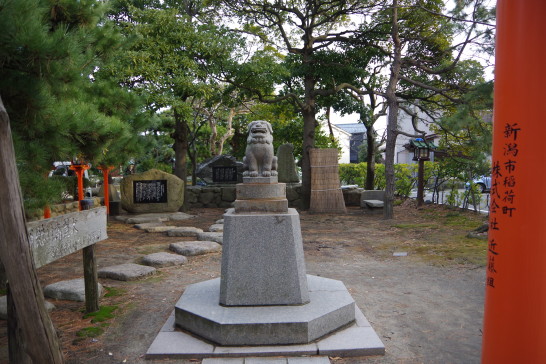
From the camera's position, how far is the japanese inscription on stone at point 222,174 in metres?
15.5

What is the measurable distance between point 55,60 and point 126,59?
6.20 meters

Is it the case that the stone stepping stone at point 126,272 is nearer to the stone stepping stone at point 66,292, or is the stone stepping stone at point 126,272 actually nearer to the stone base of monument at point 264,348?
the stone stepping stone at point 66,292

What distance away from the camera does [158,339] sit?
3.59 m

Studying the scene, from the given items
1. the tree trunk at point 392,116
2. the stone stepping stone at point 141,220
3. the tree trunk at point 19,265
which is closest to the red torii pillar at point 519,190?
the tree trunk at point 19,265

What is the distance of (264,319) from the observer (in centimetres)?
353

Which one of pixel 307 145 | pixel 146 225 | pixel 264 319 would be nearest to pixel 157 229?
pixel 146 225

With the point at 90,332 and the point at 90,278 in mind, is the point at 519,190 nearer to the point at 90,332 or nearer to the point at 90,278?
the point at 90,332

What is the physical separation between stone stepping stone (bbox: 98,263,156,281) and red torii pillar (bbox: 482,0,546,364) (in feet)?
15.4

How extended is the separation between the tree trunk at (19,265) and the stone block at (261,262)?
1.63 m

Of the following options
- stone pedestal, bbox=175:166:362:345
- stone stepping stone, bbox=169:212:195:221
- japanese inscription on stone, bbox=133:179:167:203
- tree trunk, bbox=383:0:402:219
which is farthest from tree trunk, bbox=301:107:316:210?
stone pedestal, bbox=175:166:362:345

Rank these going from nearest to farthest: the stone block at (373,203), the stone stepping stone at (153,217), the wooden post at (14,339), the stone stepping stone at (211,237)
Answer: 1. the wooden post at (14,339)
2. the stone stepping stone at (211,237)
3. the stone stepping stone at (153,217)
4. the stone block at (373,203)

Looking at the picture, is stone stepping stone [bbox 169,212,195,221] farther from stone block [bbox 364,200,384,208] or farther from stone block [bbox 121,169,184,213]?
stone block [bbox 364,200,384,208]

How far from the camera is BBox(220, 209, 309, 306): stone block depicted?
12.6 ft

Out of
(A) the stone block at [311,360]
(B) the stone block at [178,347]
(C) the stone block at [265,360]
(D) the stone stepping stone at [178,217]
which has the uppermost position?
(D) the stone stepping stone at [178,217]
